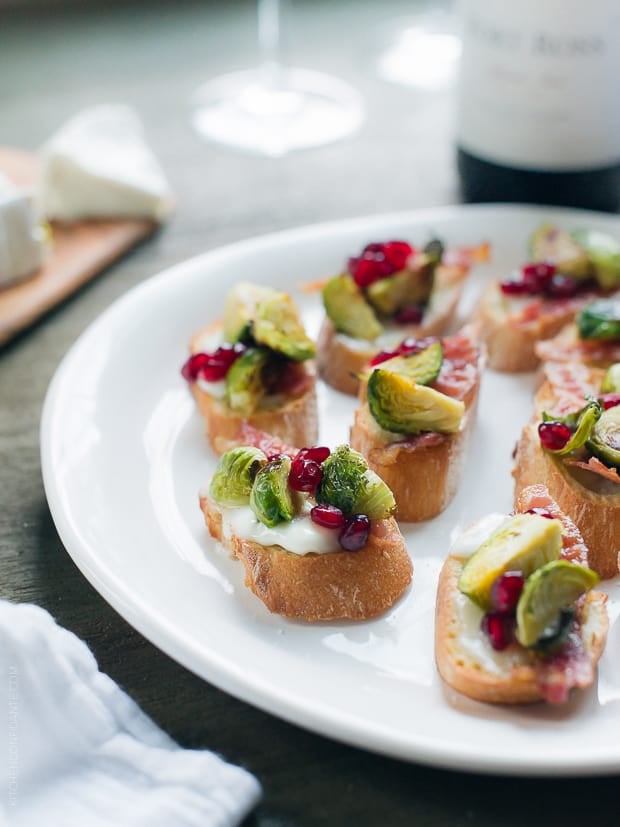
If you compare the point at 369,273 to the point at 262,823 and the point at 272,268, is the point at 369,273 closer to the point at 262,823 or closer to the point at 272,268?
the point at 272,268

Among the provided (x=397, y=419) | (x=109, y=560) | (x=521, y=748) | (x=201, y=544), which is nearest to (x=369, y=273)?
(x=397, y=419)

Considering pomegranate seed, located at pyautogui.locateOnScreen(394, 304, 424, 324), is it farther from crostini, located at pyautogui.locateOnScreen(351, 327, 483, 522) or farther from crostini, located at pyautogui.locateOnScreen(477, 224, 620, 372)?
crostini, located at pyautogui.locateOnScreen(351, 327, 483, 522)

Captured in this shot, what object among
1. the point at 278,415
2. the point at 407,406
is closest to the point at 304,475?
the point at 407,406

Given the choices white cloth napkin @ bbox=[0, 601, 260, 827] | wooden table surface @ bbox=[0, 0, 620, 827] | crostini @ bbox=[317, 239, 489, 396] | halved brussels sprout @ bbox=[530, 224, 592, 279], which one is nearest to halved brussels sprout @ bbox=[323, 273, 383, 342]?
crostini @ bbox=[317, 239, 489, 396]

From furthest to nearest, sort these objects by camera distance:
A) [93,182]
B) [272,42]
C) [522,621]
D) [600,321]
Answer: [272,42] < [93,182] < [600,321] < [522,621]

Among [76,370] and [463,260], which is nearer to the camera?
[76,370]

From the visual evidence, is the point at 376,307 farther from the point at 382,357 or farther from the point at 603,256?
the point at 603,256
